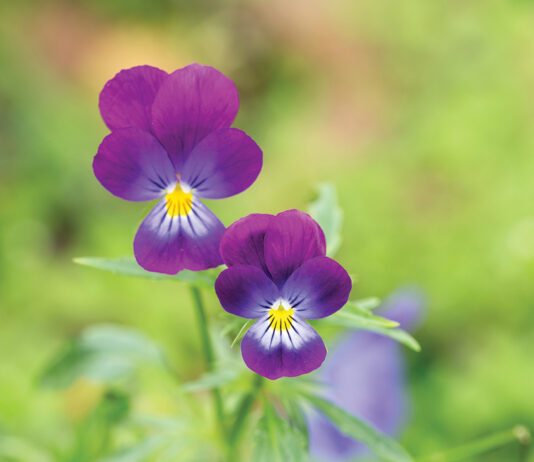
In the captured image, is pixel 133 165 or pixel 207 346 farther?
pixel 207 346

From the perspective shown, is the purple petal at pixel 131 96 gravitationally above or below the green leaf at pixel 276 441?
above

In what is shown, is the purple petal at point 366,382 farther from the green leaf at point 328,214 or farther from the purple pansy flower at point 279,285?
the purple pansy flower at point 279,285

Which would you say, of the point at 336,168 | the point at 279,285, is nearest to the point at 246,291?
the point at 279,285

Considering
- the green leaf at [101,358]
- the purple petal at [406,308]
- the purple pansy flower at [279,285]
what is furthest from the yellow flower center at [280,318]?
the purple petal at [406,308]

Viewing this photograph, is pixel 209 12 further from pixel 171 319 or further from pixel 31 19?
pixel 171 319

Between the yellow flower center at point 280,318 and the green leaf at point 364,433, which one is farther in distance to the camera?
the green leaf at point 364,433

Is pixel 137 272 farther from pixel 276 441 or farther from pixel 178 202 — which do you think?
pixel 276 441
